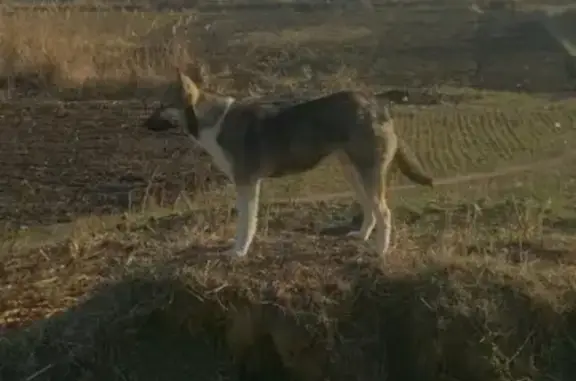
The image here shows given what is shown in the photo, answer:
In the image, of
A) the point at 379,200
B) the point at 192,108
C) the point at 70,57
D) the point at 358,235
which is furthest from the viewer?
the point at 70,57

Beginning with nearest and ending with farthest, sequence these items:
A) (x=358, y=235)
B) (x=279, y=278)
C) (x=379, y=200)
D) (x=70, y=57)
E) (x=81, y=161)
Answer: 1. (x=279, y=278)
2. (x=379, y=200)
3. (x=358, y=235)
4. (x=81, y=161)
5. (x=70, y=57)

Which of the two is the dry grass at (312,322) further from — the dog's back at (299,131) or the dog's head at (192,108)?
the dog's head at (192,108)

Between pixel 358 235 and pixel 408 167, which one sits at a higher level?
pixel 408 167

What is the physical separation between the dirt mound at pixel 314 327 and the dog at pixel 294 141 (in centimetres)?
47

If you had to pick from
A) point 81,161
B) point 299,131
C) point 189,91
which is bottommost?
point 81,161

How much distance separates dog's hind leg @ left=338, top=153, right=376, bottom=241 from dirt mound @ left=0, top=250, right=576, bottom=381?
539 millimetres

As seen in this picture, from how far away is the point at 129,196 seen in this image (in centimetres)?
1071

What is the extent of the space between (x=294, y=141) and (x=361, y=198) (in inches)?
25.2

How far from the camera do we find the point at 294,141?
739cm

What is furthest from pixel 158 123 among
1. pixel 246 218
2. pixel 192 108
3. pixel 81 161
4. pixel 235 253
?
pixel 81 161

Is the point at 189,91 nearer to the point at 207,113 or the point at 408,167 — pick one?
the point at 207,113

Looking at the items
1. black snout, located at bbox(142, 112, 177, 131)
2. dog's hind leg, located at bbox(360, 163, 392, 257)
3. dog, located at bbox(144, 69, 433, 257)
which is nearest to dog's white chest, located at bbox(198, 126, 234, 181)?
dog, located at bbox(144, 69, 433, 257)

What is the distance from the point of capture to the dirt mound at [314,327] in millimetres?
6863

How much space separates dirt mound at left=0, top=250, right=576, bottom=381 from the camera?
22.5 ft
